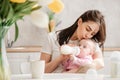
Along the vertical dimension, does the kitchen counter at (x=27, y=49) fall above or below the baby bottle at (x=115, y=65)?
above

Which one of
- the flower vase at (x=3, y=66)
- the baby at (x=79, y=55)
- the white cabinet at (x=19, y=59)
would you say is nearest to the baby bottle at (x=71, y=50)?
the baby at (x=79, y=55)

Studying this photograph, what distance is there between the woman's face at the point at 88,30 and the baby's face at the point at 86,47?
33 mm

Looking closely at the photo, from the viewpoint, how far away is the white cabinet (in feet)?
3.69

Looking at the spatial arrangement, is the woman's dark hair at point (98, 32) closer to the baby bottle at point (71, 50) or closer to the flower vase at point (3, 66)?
the baby bottle at point (71, 50)

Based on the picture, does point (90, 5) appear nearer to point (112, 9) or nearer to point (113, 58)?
point (112, 9)

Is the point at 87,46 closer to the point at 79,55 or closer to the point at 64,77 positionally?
the point at 79,55

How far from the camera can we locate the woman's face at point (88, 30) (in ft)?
3.81

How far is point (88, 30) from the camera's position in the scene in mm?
1170

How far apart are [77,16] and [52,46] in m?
0.20

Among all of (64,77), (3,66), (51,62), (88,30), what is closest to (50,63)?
(51,62)

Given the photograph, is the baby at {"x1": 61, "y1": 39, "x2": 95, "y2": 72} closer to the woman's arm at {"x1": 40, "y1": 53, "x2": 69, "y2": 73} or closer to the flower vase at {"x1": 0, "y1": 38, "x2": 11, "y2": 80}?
the woman's arm at {"x1": 40, "y1": 53, "x2": 69, "y2": 73}

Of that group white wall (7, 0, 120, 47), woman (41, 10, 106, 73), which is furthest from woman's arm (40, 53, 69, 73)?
white wall (7, 0, 120, 47)

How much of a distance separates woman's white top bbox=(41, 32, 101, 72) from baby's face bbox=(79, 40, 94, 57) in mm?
29

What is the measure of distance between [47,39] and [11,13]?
451 millimetres
